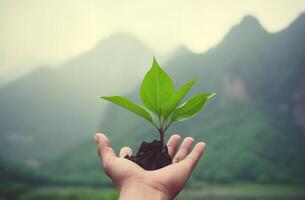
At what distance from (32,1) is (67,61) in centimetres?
144

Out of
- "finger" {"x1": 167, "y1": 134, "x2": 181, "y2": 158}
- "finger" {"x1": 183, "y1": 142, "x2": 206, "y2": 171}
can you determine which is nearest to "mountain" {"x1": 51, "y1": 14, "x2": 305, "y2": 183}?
"finger" {"x1": 167, "y1": 134, "x2": 181, "y2": 158}

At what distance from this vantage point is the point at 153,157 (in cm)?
75

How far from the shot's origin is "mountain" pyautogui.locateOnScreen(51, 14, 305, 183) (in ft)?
27.6

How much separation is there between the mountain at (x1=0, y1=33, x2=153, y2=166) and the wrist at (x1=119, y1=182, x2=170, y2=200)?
8.22 m

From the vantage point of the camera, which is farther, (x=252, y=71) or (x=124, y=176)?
(x=252, y=71)

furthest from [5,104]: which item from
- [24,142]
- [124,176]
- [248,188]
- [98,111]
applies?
[124,176]

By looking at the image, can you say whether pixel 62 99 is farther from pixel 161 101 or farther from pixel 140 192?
pixel 140 192

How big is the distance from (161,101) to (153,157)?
0.30 ft

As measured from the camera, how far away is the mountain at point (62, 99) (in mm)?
8969

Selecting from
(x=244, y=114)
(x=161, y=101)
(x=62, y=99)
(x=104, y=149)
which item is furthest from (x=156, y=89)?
(x=244, y=114)

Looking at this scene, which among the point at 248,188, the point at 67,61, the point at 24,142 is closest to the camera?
the point at 248,188

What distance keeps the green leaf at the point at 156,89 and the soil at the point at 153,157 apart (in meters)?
0.06

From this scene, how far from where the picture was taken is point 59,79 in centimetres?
1020

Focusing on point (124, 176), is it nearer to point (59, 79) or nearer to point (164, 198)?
point (164, 198)
